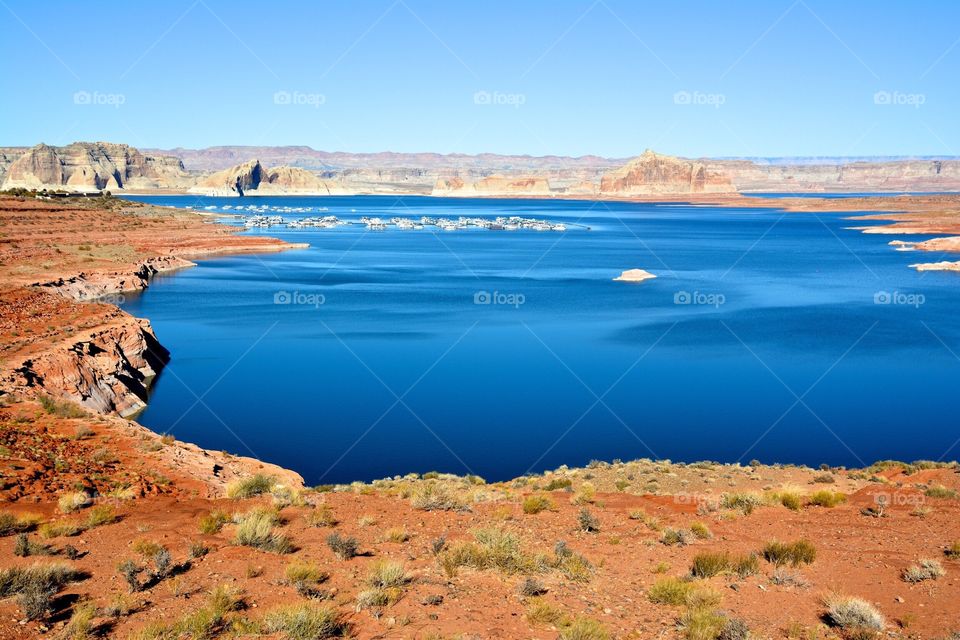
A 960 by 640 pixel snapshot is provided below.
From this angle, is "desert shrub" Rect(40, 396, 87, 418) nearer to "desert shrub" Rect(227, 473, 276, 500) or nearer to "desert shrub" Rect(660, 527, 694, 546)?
"desert shrub" Rect(227, 473, 276, 500)

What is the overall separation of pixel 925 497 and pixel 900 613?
19.3ft

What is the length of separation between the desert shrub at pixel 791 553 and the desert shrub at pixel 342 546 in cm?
534

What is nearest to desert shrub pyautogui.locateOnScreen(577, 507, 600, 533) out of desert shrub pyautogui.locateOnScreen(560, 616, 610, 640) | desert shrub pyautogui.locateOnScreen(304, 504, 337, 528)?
desert shrub pyautogui.locateOnScreen(304, 504, 337, 528)

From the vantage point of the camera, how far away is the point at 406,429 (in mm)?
22859

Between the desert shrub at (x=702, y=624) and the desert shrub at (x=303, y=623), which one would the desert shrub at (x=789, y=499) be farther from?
the desert shrub at (x=303, y=623)

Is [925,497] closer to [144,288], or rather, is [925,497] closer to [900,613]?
[900,613]

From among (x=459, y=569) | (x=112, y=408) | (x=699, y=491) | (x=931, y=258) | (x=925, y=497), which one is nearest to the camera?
(x=459, y=569)

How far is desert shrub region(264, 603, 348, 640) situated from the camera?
7.03m

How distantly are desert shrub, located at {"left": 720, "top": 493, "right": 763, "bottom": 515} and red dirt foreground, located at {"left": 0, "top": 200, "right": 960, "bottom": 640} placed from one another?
Answer: 40 mm

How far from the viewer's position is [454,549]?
9.48 metres

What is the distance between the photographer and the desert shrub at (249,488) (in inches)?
497

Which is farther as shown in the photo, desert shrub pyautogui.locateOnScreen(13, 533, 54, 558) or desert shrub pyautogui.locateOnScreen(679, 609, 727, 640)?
desert shrub pyautogui.locateOnScreen(13, 533, 54, 558)

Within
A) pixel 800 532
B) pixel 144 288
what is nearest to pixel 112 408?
pixel 800 532

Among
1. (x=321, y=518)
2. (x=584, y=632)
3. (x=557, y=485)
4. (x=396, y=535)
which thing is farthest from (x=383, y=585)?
(x=557, y=485)
